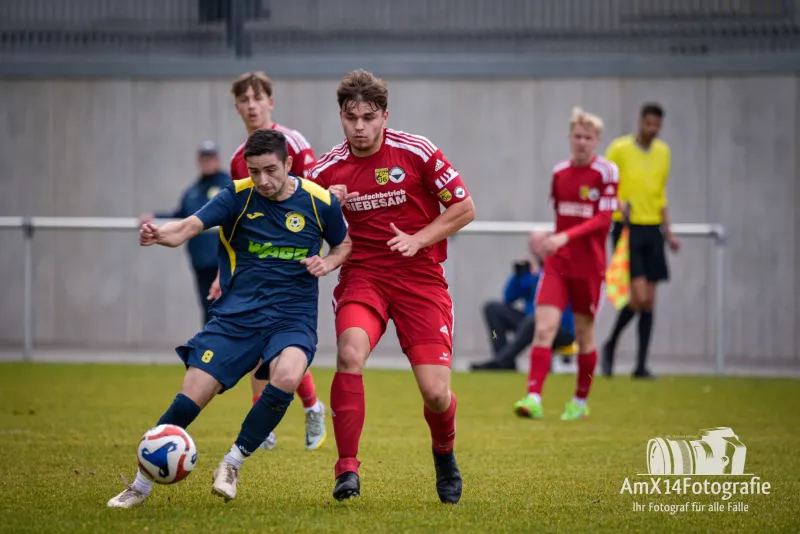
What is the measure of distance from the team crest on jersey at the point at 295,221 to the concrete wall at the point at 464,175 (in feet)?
32.2

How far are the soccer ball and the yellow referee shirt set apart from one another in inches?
342

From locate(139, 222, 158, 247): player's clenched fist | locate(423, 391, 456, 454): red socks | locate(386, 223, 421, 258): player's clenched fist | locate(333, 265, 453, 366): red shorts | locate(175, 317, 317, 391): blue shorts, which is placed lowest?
locate(423, 391, 456, 454): red socks

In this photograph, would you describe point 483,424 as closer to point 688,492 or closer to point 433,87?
point 688,492

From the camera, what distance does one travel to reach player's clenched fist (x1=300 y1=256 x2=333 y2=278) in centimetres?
586

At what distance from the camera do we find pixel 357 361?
19.2 feet

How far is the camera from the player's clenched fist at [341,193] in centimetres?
609

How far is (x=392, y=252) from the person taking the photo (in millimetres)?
6195

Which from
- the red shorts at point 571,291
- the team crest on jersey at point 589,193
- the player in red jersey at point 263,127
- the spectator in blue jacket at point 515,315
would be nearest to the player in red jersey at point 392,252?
the player in red jersey at point 263,127

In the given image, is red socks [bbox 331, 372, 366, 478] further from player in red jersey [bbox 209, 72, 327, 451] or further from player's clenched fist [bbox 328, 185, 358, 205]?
player in red jersey [bbox 209, 72, 327, 451]

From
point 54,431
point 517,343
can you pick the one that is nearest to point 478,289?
point 517,343

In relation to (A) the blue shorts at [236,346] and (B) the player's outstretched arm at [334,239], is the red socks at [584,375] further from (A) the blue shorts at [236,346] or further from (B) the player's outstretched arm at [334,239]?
(A) the blue shorts at [236,346]

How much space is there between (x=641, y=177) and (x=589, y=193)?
374 centimetres

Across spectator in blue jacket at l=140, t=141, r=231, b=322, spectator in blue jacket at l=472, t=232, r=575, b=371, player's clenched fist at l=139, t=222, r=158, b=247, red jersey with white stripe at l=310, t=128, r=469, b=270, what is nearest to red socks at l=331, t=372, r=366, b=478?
red jersey with white stripe at l=310, t=128, r=469, b=270

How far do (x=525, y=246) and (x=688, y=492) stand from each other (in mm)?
9956
